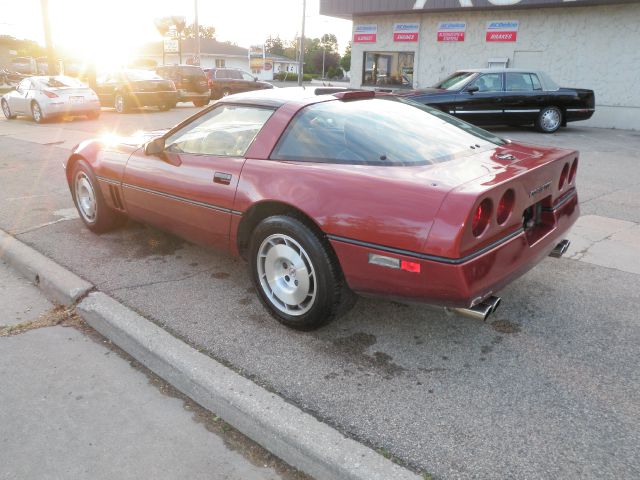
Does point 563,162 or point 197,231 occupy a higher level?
point 563,162

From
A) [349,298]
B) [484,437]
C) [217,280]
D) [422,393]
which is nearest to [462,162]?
[349,298]

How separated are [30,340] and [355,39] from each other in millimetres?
18265

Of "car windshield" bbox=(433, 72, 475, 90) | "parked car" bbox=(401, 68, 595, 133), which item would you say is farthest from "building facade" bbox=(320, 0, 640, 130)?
"car windshield" bbox=(433, 72, 475, 90)

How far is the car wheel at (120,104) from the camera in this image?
57.6 feet

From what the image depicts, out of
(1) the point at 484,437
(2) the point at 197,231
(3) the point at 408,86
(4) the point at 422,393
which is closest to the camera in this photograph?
(1) the point at 484,437

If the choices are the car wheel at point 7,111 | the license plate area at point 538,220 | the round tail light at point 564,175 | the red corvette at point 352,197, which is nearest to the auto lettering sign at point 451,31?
the car wheel at point 7,111

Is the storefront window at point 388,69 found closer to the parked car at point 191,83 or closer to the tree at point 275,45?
the parked car at point 191,83

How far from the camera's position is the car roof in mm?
3453

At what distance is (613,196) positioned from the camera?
6.55 m

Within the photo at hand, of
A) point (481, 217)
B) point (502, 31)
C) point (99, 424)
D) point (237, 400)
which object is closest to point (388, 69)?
point (502, 31)

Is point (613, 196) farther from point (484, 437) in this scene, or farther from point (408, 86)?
point (408, 86)

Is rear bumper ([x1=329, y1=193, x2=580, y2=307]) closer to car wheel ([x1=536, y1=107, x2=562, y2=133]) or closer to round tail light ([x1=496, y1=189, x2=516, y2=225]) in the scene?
round tail light ([x1=496, y1=189, x2=516, y2=225])

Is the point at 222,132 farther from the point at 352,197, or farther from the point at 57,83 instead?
the point at 57,83

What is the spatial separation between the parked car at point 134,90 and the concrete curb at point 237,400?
49.9 feet
